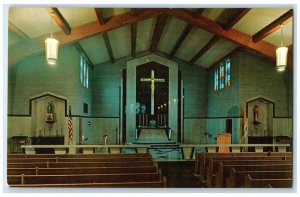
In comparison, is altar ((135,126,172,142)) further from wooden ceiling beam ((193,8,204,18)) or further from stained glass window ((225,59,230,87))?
wooden ceiling beam ((193,8,204,18))

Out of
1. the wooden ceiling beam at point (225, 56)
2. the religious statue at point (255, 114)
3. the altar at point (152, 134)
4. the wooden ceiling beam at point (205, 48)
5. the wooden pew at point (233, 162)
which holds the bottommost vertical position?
the altar at point (152, 134)

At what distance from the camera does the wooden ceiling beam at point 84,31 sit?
869cm

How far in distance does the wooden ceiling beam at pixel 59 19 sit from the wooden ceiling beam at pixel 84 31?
262mm

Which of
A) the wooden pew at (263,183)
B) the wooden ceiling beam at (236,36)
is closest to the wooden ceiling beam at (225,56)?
the wooden ceiling beam at (236,36)

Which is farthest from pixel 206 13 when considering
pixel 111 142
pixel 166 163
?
pixel 111 142

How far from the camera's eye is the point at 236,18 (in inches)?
328

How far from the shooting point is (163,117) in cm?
1593

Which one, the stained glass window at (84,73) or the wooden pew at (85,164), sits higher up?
the stained glass window at (84,73)

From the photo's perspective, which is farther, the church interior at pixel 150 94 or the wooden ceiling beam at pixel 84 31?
the wooden ceiling beam at pixel 84 31

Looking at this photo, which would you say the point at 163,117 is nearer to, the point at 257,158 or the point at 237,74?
the point at 237,74


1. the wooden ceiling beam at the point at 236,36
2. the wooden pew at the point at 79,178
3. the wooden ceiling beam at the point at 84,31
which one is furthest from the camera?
the wooden ceiling beam at the point at 236,36

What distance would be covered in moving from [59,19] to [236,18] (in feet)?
15.9

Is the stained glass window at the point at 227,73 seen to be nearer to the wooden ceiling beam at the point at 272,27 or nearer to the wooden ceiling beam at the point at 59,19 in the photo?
the wooden ceiling beam at the point at 272,27

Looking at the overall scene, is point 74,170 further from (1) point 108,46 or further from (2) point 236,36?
(1) point 108,46
